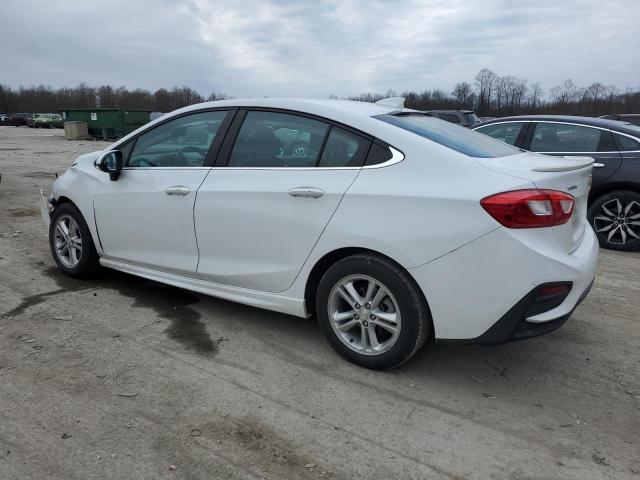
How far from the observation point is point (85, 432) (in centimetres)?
260

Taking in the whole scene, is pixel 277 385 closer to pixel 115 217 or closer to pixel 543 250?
pixel 543 250

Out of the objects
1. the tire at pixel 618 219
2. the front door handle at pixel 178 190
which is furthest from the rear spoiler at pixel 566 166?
the tire at pixel 618 219

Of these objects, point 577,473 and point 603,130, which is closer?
point 577,473

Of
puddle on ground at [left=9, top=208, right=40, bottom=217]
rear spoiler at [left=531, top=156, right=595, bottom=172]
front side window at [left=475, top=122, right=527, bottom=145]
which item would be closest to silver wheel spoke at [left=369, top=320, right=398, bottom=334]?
rear spoiler at [left=531, top=156, right=595, bottom=172]

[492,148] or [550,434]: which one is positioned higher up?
[492,148]

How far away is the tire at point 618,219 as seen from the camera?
6.34 metres

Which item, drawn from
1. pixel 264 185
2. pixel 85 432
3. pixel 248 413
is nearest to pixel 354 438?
pixel 248 413

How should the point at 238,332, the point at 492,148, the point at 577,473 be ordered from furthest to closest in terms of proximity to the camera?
1. the point at 238,332
2. the point at 492,148
3. the point at 577,473

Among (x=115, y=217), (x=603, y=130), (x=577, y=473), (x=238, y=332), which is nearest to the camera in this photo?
(x=577, y=473)

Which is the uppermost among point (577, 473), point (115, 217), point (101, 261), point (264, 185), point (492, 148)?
point (492, 148)

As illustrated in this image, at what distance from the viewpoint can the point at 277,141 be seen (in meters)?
3.52

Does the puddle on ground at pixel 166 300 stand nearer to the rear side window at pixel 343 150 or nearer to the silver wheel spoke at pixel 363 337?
the silver wheel spoke at pixel 363 337

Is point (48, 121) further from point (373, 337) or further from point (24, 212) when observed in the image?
point (373, 337)

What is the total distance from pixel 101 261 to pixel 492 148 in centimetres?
338
